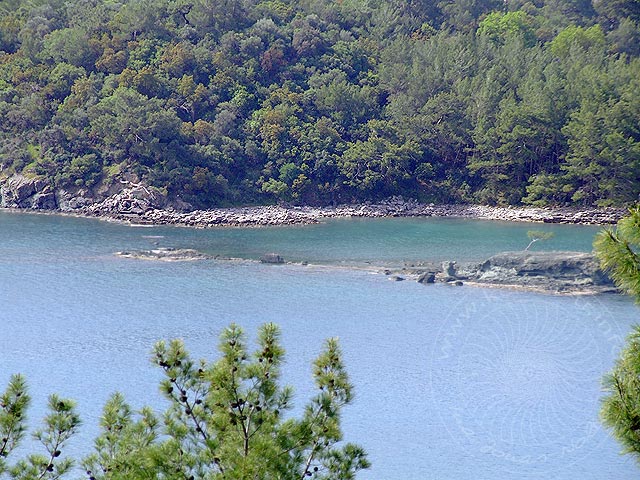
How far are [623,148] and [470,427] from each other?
32.5m

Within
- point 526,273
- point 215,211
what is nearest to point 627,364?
point 526,273

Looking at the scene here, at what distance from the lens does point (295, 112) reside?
204ft

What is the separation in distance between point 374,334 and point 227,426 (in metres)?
21.1

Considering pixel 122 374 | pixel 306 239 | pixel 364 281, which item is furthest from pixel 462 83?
pixel 122 374

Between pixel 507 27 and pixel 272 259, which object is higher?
pixel 507 27

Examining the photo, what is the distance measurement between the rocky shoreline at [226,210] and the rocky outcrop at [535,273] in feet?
47.0

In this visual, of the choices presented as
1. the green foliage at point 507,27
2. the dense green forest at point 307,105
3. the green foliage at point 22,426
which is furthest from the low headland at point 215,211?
the green foliage at point 22,426

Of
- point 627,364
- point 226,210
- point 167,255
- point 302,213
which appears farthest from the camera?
point 302,213

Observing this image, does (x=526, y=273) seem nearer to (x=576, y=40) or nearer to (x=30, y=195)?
(x=30, y=195)

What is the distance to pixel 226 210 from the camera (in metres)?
56.2

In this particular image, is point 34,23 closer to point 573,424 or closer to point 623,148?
point 623,148

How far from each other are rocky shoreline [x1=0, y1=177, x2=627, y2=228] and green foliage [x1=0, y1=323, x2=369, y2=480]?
39.9 m

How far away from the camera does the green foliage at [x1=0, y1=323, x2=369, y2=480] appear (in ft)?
40.8

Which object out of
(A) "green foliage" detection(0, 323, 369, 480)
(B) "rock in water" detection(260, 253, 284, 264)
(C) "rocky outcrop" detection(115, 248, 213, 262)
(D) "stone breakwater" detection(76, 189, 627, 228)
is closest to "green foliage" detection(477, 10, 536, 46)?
(D) "stone breakwater" detection(76, 189, 627, 228)
